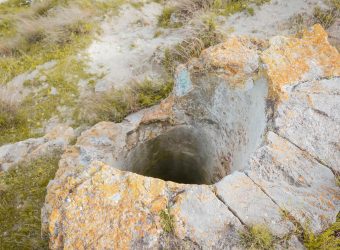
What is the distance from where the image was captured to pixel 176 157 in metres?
4.96

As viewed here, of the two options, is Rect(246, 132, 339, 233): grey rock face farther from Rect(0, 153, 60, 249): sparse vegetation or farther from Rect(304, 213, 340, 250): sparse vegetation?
Rect(0, 153, 60, 249): sparse vegetation

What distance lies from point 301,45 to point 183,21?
4653 millimetres

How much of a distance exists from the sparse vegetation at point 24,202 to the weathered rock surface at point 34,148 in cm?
13

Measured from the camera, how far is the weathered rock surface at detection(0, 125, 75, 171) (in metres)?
4.70

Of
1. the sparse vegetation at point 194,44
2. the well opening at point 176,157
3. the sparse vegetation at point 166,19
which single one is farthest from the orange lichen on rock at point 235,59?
the sparse vegetation at point 166,19

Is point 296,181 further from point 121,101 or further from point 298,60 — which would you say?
point 121,101

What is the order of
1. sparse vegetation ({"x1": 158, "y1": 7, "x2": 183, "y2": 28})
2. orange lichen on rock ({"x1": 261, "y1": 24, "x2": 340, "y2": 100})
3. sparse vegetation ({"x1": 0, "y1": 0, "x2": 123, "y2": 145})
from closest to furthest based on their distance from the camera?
orange lichen on rock ({"x1": 261, "y1": 24, "x2": 340, "y2": 100}) → sparse vegetation ({"x1": 0, "y1": 0, "x2": 123, "y2": 145}) → sparse vegetation ({"x1": 158, "y1": 7, "x2": 183, "y2": 28})

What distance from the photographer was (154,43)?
7.70 meters

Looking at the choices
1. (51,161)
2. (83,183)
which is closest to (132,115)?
(51,161)

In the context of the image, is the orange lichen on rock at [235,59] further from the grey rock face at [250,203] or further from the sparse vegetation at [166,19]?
the sparse vegetation at [166,19]

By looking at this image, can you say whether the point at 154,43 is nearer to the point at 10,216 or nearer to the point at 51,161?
the point at 51,161

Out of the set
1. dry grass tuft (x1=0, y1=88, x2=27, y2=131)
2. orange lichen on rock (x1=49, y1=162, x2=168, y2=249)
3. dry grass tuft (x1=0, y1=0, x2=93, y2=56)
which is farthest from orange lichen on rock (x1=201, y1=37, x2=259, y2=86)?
dry grass tuft (x1=0, y1=0, x2=93, y2=56)

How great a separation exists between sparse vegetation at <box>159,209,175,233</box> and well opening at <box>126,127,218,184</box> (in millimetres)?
1975

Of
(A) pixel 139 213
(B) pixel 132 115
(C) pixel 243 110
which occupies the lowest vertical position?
(B) pixel 132 115
